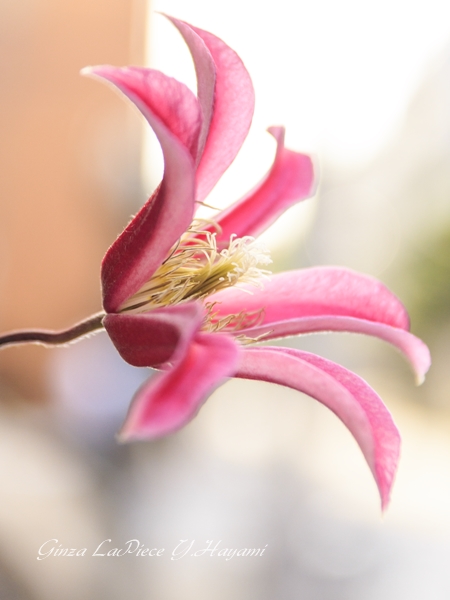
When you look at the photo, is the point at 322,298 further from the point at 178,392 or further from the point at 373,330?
the point at 178,392

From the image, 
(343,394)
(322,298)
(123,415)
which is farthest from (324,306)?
(123,415)

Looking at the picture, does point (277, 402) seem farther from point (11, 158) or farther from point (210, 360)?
point (210, 360)

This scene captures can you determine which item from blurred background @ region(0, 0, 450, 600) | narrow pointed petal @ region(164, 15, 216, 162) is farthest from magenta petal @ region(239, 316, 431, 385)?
blurred background @ region(0, 0, 450, 600)

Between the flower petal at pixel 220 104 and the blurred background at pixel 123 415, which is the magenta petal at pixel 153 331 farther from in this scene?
the blurred background at pixel 123 415

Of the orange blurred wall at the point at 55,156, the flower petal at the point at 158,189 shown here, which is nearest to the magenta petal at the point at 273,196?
the flower petal at the point at 158,189

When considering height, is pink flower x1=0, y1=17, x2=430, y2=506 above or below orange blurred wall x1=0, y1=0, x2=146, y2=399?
above

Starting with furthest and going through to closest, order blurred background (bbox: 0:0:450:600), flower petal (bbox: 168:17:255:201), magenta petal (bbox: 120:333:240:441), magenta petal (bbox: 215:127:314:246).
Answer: blurred background (bbox: 0:0:450:600) < magenta petal (bbox: 215:127:314:246) < flower petal (bbox: 168:17:255:201) < magenta petal (bbox: 120:333:240:441)

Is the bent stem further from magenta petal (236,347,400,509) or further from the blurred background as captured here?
the blurred background
